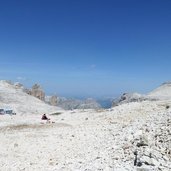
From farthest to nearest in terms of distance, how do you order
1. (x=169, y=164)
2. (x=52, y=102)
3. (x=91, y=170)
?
(x=52, y=102)
(x=91, y=170)
(x=169, y=164)

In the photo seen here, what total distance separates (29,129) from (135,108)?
46.4 ft

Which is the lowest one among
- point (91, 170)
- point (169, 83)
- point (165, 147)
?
point (91, 170)

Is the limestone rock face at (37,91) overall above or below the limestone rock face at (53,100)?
above

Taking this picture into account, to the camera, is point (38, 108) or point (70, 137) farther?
point (38, 108)

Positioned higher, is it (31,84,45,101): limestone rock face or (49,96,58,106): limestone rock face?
(31,84,45,101): limestone rock face

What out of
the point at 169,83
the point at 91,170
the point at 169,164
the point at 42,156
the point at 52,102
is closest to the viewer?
the point at 169,164

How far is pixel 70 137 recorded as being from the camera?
3191 cm

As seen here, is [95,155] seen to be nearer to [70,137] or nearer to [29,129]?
[70,137]

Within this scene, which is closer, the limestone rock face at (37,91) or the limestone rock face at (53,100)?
the limestone rock face at (37,91)

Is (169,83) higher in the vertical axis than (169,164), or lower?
higher

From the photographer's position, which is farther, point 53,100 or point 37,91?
point 53,100

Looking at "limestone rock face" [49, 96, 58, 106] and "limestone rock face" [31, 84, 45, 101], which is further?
"limestone rock face" [49, 96, 58, 106]

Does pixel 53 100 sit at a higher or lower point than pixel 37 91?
lower

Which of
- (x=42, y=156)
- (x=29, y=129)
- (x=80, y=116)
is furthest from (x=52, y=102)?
(x=42, y=156)
